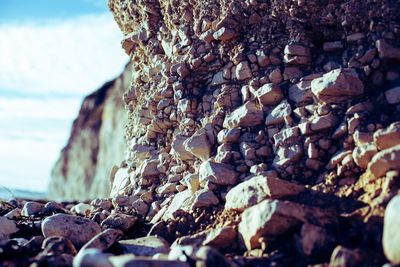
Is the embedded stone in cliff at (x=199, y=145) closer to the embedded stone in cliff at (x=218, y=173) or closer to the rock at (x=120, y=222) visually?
the embedded stone in cliff at (x=218, y=173)

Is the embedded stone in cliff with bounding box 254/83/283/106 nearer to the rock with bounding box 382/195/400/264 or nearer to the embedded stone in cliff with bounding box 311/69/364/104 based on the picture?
the embedded stone in cliff with bounding box 311/69/364/104

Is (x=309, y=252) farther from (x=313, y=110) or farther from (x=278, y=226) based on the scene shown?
(x=313, y=110)

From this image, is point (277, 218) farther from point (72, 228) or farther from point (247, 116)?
point (72, 228)

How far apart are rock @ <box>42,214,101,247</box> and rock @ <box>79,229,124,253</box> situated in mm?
291

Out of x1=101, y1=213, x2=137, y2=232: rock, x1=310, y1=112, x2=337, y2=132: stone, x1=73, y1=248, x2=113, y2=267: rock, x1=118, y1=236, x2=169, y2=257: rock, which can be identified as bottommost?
x1=118, y1=236, x2=169, y2=257: rock

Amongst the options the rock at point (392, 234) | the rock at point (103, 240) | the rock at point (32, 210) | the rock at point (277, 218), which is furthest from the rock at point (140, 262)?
the rock at point (32, 210)

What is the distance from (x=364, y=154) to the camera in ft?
9.57

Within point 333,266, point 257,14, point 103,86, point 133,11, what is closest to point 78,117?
point 103,86

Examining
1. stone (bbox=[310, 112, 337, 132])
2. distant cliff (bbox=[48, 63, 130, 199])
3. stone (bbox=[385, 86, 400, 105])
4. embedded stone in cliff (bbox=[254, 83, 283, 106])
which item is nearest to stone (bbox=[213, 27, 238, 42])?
embedded stone in cliff (bbox=[254, 83, 283, 106])

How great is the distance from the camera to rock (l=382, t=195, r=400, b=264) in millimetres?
2281

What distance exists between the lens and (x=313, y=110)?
11.1 ft

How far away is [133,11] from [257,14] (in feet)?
5.49

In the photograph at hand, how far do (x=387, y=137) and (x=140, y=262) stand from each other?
1.44m

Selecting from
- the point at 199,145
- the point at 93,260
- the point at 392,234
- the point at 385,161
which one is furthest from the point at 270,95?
the point at 93,260
